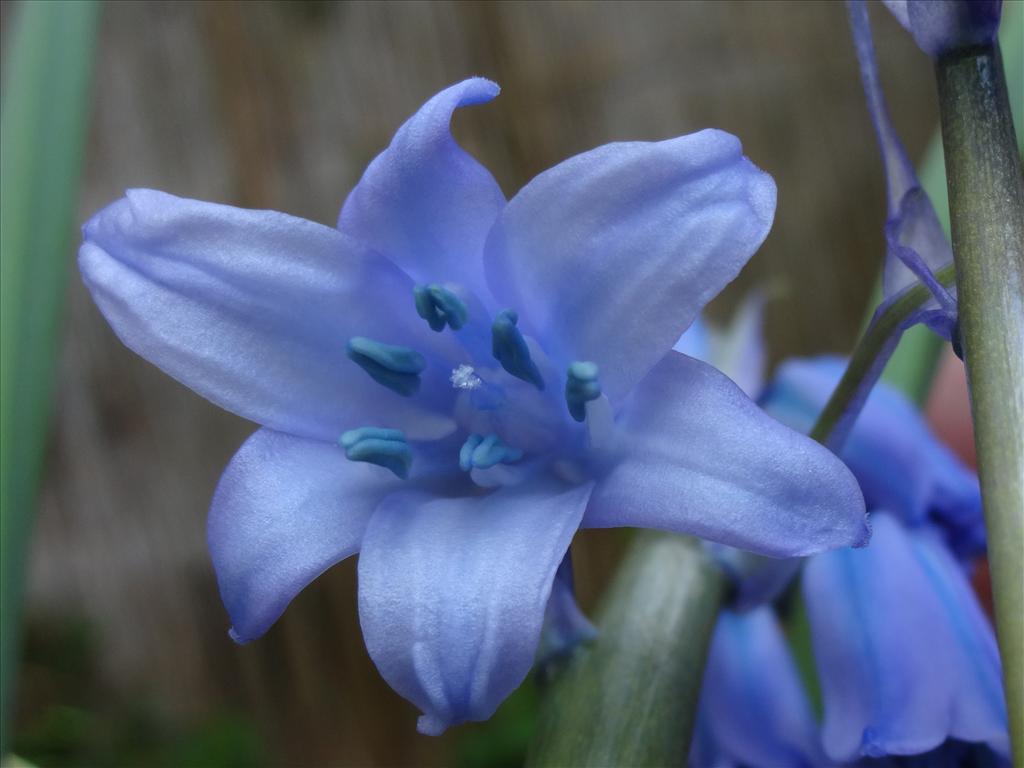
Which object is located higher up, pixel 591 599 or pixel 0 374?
pixel 0 374

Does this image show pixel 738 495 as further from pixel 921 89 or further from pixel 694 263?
pixel 921 89

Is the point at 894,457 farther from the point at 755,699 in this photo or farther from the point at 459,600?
the point at 459,600

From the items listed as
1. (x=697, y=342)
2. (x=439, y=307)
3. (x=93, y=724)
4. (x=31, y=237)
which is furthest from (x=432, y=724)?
(x=93, y=724)

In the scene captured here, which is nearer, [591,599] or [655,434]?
[655,434]

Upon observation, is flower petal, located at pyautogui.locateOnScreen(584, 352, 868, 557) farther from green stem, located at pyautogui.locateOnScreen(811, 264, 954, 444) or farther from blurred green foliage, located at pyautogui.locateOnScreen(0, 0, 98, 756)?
blurred green foliage, located at pyautogui.locateOnScreen(0, 0, 98, 756)

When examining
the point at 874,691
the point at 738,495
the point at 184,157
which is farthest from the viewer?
the point at 184,157

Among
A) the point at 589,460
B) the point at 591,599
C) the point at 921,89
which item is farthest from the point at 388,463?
the point at 921,89
